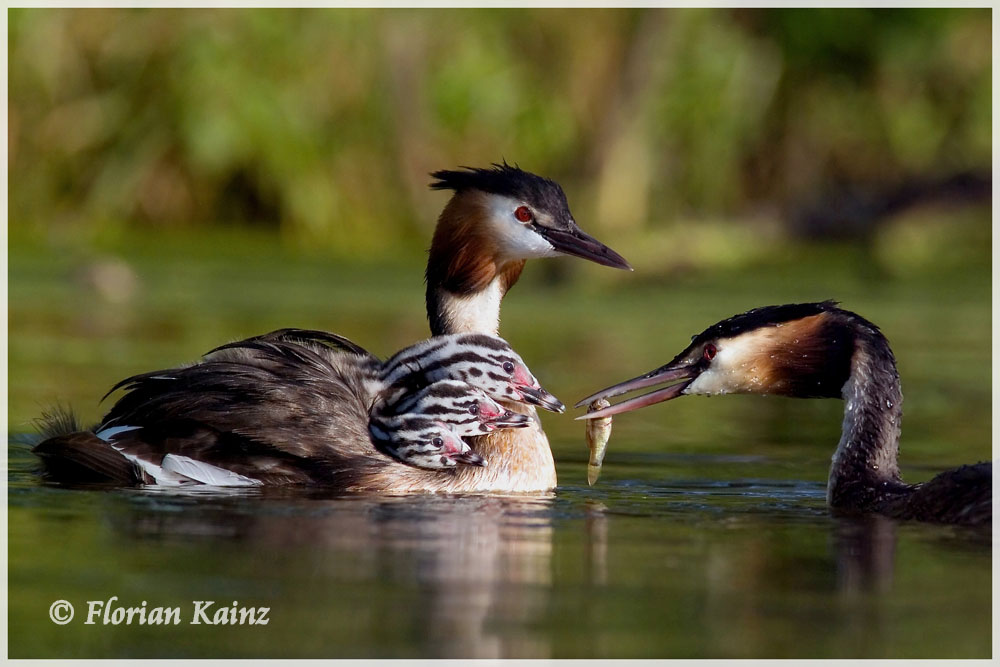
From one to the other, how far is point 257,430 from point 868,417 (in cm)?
217

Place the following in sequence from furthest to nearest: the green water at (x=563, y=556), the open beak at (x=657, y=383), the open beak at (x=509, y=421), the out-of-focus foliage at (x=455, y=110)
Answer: the out-of-focus foliage at (x=455, y=110) → the open beak at (x=509, y=421) → the open beak at (x=657, y=383) → the green water at (x=563, y=556)

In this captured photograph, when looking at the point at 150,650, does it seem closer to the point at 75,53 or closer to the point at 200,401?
the point at 200,401

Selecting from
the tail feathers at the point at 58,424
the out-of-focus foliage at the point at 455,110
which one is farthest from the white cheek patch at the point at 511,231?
the out-of-focus foliage at the point at 455,110

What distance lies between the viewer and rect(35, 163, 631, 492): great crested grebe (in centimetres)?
670

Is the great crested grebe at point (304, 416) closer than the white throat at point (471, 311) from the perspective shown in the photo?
Yes

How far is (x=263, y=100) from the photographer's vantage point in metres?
17.1

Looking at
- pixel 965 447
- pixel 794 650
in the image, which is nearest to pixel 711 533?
pixel 794 650

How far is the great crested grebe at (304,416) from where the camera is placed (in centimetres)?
670

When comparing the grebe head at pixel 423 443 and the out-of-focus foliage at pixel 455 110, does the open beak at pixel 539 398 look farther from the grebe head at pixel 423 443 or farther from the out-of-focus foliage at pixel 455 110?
the out-of-focus foliage at pixel 455 110

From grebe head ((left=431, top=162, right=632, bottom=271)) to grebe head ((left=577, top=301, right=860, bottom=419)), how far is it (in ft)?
3.19

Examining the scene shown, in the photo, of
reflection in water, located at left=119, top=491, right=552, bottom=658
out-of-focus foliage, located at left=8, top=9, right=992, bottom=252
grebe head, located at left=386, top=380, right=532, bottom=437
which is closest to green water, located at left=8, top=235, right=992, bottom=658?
reflection in water, located at left=119, top=491, right=552, bottom=658

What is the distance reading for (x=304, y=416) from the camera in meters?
6.71

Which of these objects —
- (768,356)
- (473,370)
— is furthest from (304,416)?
(768,356)

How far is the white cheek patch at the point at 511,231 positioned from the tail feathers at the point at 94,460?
6.15 ft
